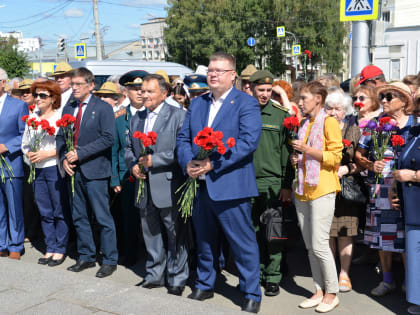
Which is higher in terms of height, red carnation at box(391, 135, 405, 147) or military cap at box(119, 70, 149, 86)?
military cap at box(119, 70, 149, 86)

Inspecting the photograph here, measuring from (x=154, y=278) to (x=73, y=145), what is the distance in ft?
5.53

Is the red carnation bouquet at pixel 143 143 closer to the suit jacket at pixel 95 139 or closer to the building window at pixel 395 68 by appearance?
the suit jacket at pixel 95 139

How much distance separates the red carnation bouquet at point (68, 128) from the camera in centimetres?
512

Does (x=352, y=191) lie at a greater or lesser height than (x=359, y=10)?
lesser

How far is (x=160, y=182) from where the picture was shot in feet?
15.4

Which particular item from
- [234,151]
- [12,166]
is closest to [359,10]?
[234,151]

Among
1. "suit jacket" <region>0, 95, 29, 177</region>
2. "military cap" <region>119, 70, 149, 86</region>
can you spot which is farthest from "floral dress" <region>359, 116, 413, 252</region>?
"suit jacket" <region>0, 95, 29, 177</region>

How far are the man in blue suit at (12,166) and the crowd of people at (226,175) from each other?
0.6 inches

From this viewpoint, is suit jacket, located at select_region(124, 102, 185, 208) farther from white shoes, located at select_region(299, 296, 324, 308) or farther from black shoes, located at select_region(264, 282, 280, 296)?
white shoes, located at select_region(299, 296, 324, 308)

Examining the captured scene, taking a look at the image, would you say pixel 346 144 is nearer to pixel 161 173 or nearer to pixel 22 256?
pixel 161 173

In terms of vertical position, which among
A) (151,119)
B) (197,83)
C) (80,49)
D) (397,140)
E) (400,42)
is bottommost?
(397,140)

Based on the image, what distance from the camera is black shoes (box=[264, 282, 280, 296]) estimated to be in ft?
15.4

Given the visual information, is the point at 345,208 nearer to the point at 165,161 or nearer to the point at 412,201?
the point at 412,201

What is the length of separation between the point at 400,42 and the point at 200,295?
122ft
